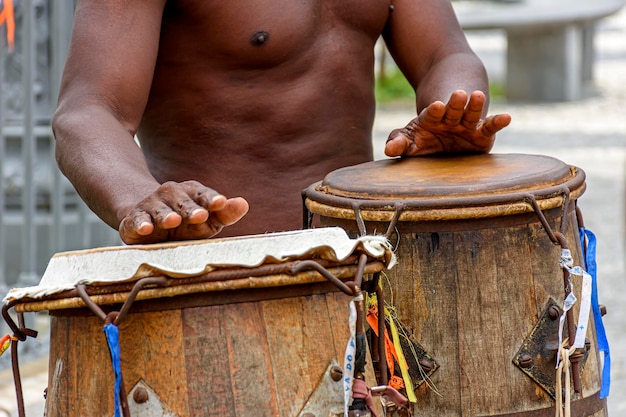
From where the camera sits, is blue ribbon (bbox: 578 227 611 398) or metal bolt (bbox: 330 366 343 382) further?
blue ribbon (bbox: 578 227 611 398)

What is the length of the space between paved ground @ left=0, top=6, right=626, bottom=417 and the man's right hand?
1.77m

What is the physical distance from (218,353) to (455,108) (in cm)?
83

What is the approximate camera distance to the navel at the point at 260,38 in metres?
2.38

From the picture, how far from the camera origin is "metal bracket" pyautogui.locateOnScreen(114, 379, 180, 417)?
1.55 m

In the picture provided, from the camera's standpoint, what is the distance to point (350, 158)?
2.61 metres

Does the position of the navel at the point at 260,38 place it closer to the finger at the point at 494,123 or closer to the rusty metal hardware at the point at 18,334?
the finger at the point at 494,123

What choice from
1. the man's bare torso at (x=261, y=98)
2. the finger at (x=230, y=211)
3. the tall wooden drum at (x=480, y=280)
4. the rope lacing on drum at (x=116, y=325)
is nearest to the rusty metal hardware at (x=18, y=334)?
the rope lacing on drum at (x=116, y=325)

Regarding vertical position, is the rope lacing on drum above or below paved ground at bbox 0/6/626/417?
above

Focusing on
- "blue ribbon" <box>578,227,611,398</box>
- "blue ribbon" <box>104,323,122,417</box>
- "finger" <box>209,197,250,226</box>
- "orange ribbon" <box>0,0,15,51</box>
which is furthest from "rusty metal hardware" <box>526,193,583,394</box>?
"orange ribbon" <box>0,0,15,51</box>

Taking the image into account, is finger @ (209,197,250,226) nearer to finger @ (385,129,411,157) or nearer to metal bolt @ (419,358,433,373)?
metal bolt @ (419,358,433,373)

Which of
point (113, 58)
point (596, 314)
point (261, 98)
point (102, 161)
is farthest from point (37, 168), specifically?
point (596, 314)

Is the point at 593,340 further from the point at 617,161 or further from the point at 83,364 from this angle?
the point at 617,161

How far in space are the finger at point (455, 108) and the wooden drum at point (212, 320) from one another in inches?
24.5

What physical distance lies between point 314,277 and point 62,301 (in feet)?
1.21
